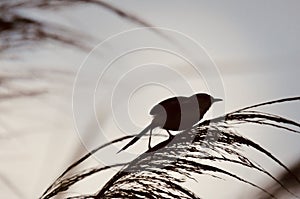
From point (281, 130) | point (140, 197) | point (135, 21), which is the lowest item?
point (140, 197)

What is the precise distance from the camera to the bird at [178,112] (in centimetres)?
81

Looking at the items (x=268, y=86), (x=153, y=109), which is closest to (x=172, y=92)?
(x=153, y=109)

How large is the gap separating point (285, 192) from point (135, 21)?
13.6 inches

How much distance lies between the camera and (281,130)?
2.60ft

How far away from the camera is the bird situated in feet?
2.64

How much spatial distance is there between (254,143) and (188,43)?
0.60 feet

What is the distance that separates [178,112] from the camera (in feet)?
2.66

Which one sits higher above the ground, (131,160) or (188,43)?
(188,43)

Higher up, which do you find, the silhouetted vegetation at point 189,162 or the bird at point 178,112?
the bird at point 178,112

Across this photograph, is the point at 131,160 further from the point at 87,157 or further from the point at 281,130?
the point at 281,130

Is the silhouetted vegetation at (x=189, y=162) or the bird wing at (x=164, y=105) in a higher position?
the bird wing at (x=164, y=105)

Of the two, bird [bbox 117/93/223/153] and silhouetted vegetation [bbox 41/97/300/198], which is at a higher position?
bird [bbox 117/93/223/153]

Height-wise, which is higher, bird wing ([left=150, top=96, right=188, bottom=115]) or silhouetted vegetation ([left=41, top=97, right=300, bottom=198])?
bird wing ([left=150, top=96, right=188, bottom=115])

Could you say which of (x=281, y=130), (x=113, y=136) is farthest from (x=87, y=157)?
(x=281, y=130)
